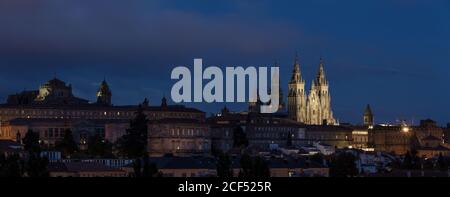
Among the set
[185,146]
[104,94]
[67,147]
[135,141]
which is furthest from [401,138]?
[67,147]

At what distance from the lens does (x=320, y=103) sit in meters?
181

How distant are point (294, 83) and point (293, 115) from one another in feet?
14.9

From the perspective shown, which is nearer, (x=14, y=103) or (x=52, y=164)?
(x=52, y=164)

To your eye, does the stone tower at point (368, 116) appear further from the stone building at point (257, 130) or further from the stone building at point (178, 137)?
the stone building at point (178, 137)

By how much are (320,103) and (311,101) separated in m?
3.01

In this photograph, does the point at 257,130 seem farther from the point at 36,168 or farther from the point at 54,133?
the point at 36,168

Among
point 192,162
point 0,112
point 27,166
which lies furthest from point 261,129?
point 27,166

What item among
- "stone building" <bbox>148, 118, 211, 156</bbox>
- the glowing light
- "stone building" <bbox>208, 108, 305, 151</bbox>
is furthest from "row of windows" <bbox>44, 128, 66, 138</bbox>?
the glowing light

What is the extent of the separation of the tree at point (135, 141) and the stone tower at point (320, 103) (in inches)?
2578

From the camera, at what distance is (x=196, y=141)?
431ft

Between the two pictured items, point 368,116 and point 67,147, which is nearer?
point 67,147

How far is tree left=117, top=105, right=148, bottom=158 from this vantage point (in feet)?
341
